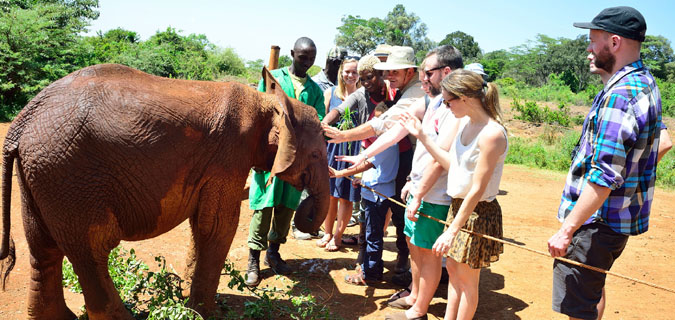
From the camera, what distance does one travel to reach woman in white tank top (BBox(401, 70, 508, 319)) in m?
3.44

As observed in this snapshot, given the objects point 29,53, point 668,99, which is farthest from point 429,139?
point 668,99

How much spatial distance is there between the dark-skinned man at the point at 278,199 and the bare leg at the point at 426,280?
167cm

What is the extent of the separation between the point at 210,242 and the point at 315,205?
98 centimetres

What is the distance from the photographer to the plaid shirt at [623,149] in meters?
2.88

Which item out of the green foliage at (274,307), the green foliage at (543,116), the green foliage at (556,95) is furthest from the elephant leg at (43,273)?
the green foliage at (556,95)

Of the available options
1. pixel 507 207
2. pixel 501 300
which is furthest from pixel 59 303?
pixel 507 207

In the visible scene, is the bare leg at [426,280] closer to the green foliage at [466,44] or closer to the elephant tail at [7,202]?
the elephant tail at [7,202]

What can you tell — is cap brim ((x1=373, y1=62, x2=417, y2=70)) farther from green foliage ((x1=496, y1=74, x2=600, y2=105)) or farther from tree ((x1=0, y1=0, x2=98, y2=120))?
green foliage ((x1=496, y1=74, x2=600, y2=105))

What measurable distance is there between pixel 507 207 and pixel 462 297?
636 centimetres

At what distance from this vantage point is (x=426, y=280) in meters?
4.37

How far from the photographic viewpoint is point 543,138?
59.0 ft

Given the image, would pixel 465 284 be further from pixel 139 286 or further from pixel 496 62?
pixel 496 62

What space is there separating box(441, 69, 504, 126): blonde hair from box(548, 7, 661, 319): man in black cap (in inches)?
25.0

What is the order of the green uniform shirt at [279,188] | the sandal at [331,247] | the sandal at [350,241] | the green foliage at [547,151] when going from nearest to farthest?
the green uniform shirt at [279,188] < the sandal at [331,247] < the sandal at [350,241] < the green foliage at [547,151]
